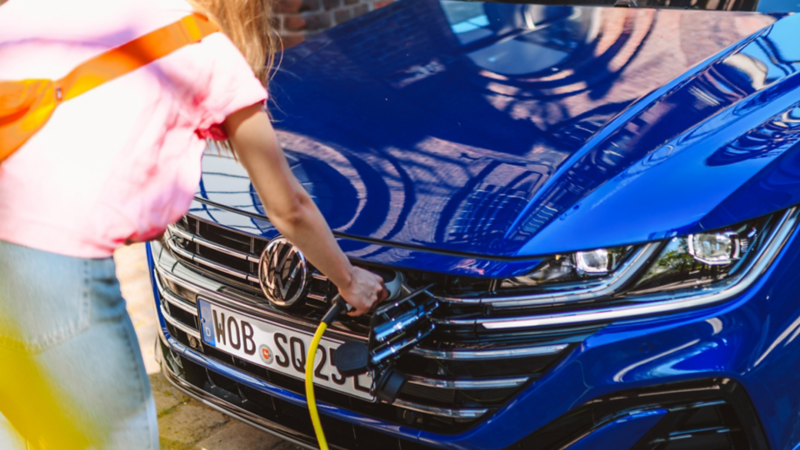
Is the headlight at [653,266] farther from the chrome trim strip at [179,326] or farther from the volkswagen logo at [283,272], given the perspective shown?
the chrome trim strip at [179,326]

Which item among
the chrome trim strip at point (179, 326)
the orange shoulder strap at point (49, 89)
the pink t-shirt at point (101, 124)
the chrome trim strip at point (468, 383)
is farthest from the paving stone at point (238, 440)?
the orange shoulder strap at point (49, 89)

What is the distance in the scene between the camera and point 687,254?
1.41 m

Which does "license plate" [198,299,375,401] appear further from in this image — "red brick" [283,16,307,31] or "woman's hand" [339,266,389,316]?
"red brick" [283,16,307,31]

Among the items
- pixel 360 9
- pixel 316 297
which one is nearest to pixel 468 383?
pixel 316 297

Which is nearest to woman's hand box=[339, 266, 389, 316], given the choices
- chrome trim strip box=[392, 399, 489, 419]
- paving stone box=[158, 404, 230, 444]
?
chrome trim strip box=[392, 399, 489, 419]

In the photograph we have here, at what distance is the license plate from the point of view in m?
1.63

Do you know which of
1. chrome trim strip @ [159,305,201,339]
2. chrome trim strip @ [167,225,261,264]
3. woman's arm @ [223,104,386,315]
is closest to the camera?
woman's arm @ [223,104,386,315]

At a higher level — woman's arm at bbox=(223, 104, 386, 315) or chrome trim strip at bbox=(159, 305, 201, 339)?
woman's arm at bbox=(223, 104, 386, 315)

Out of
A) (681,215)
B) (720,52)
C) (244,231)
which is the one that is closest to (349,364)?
(244,231)

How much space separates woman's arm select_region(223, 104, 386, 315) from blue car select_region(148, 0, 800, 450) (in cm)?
10

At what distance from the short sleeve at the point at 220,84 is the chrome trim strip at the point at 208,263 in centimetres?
67

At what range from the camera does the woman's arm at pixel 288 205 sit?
46.9 inches

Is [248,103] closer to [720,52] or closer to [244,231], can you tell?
[244,231]

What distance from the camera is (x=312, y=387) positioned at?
64.5 inches
